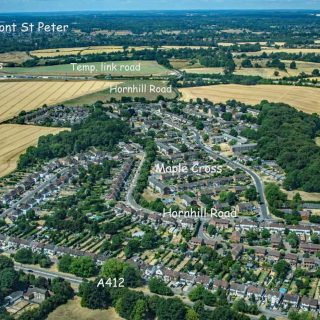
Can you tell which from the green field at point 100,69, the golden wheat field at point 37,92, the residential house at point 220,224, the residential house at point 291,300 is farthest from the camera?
the green field at point 100,69

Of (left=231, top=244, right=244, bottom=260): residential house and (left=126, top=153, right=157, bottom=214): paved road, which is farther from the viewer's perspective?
(left=126, top=153, right=157, bottom=214): paved road

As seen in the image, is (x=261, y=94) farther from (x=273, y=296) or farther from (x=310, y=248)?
(x=273, y=296)

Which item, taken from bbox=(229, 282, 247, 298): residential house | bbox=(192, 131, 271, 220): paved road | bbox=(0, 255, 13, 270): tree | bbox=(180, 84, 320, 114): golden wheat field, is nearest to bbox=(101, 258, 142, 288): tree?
bbox=(229, 282, 247, 298): residential house

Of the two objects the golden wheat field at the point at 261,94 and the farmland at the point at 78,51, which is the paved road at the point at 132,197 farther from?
the farmland at the point at 78,51

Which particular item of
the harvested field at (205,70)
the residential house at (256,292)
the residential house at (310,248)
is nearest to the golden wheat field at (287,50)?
the harvested field at (205,70)

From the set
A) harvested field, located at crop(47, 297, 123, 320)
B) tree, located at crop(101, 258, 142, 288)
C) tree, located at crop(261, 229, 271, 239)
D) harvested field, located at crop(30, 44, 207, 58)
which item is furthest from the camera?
harvested field, located at crop(30, 44, 207, 58)

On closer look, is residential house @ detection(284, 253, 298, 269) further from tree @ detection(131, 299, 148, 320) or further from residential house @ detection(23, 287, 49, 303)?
residential house @ detection(23, 287, 49, 303)

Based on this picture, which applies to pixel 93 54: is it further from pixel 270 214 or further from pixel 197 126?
pixel 270 214

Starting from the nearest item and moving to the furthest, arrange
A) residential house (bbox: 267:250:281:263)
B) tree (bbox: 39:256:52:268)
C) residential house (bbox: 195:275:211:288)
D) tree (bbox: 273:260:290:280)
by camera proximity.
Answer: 1. residential house (bbox: 195:275:211:288)
2. tree (bbox: 273:260:290:280)
3. tree (bbox: 39:256:52:268)
4. residential house (bbox: 267:250:281:263)
